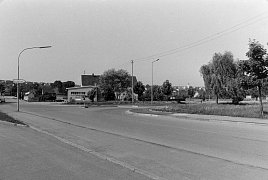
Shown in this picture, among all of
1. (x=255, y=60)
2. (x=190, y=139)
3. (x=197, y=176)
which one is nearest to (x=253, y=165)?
(x=197, y=176)

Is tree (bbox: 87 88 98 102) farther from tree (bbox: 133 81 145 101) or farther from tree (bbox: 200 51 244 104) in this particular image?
tree (bbox: 200 51 244 104)

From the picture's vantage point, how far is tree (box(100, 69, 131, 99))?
224 ft

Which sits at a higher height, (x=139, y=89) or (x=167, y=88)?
(x=167, y=88)

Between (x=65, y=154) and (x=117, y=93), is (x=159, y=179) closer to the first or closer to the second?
(x=65, y=154)

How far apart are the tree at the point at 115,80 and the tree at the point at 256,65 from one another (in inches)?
1825

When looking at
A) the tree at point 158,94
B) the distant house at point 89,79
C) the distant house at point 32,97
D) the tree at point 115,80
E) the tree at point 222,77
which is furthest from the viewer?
the distant house at point 32,97

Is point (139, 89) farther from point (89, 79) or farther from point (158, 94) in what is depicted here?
point (89, 79)

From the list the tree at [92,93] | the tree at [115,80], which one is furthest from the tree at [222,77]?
the tree at [92,93]

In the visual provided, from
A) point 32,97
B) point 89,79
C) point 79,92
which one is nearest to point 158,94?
point 79,92

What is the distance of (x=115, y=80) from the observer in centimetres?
6794

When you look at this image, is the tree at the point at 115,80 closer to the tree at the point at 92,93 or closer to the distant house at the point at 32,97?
the tree at the point at 92,93

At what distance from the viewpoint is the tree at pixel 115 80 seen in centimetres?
6825

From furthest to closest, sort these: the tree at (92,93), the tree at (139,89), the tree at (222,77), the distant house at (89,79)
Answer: the distant house at (89,79) → the tree at (139,89) → the tree at (92,93) → the tree at (222,77)

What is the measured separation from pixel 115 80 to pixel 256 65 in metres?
47.1
